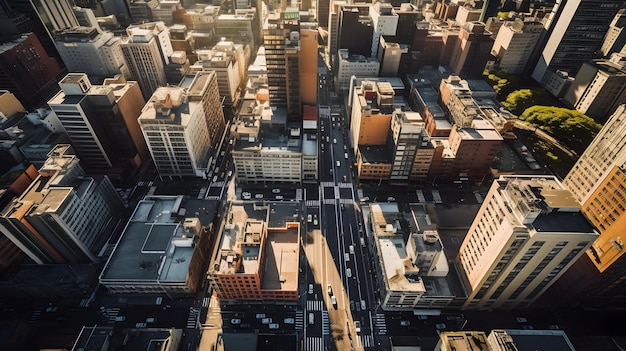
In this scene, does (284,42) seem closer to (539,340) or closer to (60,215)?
(60,215)

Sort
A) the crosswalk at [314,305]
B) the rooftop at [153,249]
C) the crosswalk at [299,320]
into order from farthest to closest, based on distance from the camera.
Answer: the crosswalk at [314,305] < the rooftop at [153,249] < the crosswalk at [299,320]

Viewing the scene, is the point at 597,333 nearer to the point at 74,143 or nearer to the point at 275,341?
the point at 275,341

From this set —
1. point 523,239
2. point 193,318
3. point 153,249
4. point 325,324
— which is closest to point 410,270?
point 325,324

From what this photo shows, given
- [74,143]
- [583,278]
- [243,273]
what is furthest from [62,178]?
[583,278]

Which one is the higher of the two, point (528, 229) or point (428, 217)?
point (528, 229)

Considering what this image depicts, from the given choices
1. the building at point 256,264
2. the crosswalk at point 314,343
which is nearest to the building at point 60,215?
the building at point 256,264

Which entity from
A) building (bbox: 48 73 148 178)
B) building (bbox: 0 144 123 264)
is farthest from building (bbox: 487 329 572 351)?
building (bbox: 48 73 148 178)

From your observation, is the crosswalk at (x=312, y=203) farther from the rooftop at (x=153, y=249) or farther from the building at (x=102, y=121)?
the building at (x=102, y=121)
